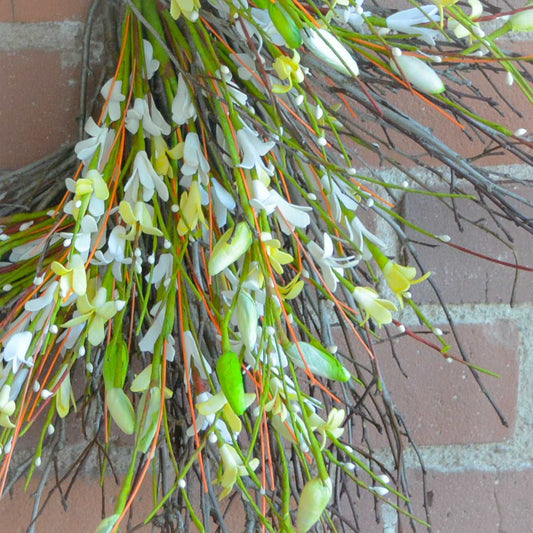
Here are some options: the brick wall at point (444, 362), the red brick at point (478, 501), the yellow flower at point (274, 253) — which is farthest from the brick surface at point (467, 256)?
the yellow flower at point (274, 253)

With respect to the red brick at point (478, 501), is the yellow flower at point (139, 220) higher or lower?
higher

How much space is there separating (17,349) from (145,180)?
0.10 meters

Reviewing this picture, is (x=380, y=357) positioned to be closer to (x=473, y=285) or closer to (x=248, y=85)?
(x=473, y=285)

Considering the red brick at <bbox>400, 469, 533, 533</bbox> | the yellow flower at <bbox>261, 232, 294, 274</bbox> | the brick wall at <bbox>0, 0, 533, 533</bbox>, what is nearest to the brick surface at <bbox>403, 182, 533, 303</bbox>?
the brick wall at <bbox>0, 0, 533, 533</bbox>

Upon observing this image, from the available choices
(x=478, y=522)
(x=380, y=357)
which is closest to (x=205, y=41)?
(x=380, y=357)

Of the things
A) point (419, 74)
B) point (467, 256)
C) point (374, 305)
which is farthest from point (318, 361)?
point (467, 256)

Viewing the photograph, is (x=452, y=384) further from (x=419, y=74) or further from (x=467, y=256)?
(x=419, y=74)

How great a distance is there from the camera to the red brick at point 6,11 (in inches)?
19.0

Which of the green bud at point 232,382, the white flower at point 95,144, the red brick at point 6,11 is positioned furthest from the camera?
the red brick at point 6,11

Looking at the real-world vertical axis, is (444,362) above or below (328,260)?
below

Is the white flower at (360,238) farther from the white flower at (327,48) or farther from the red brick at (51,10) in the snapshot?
the red brick at (51,10)

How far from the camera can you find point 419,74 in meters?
0.30

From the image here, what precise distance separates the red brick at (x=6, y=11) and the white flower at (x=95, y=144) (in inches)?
7.3

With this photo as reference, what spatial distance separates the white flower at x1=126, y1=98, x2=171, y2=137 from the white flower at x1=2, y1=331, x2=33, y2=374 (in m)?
0.12
